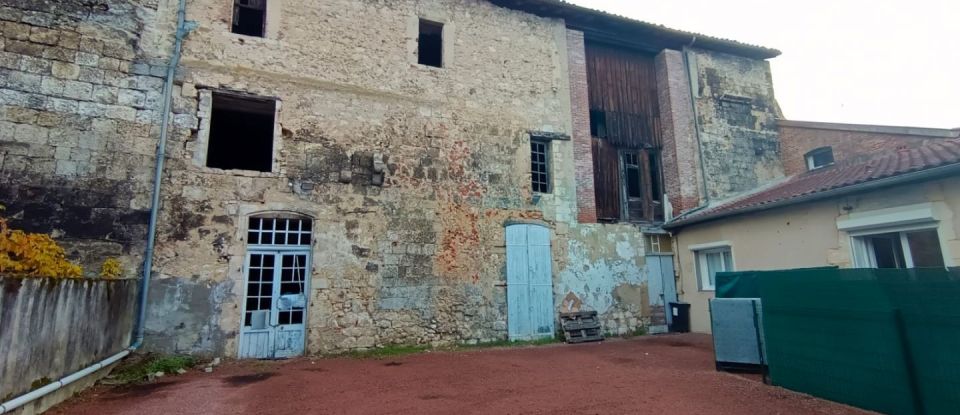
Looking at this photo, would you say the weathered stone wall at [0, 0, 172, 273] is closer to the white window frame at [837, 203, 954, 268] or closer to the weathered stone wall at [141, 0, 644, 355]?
the weathered stone wall at [141, 0, 644, 355]

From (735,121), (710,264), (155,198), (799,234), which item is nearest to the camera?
(155,198)

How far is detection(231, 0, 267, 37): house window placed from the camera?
8.93 metres

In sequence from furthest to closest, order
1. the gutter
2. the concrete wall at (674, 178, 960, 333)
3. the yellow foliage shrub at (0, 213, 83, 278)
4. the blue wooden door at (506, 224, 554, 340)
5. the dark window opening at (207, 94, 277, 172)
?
the blue wooden door at (506, 224, 554, 340), the dark window opening at (207, 94, 277, 172), the concrete wall at (674, 178, 960, 333), the gutter, the yellow foliage shrub at (0, 213, 83, 278)

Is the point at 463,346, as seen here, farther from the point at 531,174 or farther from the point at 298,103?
the point at 298,103

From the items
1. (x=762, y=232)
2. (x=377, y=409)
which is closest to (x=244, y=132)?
(x=377, y=409)

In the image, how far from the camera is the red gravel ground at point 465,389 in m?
4.75

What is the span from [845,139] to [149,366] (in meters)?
14.8

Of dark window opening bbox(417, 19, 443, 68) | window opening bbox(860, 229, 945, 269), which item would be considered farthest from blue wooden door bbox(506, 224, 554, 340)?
window opening bbox(860, 229, 945, 269)

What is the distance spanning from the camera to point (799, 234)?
807 centimetres

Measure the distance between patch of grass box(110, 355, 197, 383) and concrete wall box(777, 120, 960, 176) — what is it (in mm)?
13998

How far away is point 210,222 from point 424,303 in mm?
3945

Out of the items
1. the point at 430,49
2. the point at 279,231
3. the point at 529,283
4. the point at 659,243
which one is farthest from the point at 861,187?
the point at 279,231

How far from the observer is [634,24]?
38.7 ft

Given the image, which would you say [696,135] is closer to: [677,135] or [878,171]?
[677,135]
